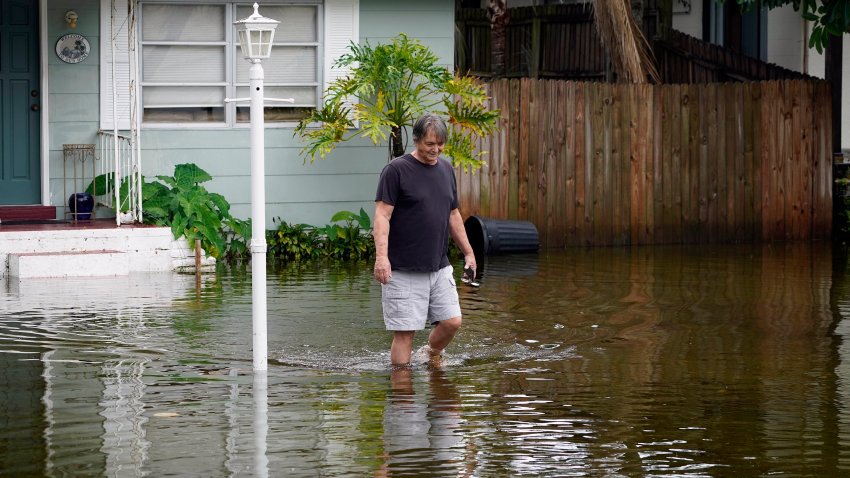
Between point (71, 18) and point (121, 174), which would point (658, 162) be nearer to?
point (121, 174)

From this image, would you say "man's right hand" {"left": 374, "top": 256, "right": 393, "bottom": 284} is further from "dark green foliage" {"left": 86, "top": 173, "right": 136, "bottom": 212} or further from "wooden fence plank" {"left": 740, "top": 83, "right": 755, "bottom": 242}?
"wooden fence plank" {"left": 740, "top": 83, "right": 755, "bottom": 242}

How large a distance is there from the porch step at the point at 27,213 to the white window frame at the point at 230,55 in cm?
115

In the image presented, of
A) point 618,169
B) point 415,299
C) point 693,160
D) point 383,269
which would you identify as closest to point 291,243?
point 618,169

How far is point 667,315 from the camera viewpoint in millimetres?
11648

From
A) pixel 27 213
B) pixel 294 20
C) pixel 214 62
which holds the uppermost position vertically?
pixel 294 20

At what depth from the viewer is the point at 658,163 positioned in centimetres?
1812

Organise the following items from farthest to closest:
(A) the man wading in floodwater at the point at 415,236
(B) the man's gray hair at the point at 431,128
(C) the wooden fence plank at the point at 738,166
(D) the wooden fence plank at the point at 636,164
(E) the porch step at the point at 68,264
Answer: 1. (C) the wooden fence plank at the point at 738,166
2. (D) the wooden fence plank at the point at 636,164
3. (E) the porch step at the point at 68,264
4. (A) the man wading in floodwater at the point at 415,236
5. (B) the man's gray hair at the point at 431,128

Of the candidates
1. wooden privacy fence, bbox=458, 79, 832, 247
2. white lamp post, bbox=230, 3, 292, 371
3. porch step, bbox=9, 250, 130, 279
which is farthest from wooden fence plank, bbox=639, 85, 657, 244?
white lamp post, bbox=230, 3, 292, 371

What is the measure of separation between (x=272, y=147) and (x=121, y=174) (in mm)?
1792

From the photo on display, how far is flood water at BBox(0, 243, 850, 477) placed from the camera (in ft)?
21.8

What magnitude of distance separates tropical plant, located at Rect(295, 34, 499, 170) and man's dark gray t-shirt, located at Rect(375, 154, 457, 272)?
676 cm

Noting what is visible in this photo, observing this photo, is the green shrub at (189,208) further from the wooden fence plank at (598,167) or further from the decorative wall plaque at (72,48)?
the wooden fence plank at (598,167)

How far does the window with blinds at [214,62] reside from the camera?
1630cm

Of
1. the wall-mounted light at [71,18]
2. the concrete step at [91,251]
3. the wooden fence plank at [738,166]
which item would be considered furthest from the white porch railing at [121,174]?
the wooden fence plank at [738,166]
